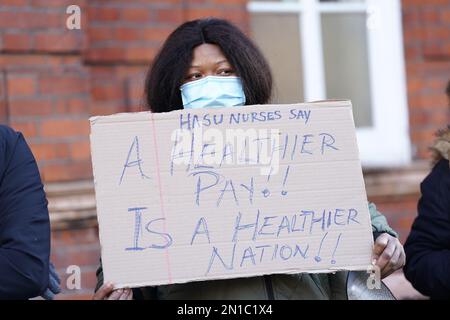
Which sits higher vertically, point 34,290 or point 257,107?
point 257,107

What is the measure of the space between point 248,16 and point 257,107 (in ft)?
9.16

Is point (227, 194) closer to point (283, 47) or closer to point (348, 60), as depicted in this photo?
point (283, 47)

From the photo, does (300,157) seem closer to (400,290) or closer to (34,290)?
(34,290)

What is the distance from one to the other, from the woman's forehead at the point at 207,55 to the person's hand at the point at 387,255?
0.73 m

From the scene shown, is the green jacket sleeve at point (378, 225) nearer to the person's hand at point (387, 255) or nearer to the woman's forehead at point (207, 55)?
the person's hand at point (387, 255)

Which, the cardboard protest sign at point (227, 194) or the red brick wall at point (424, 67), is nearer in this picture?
the cardboard protest sign at point (227, 194)

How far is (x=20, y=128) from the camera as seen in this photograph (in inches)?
198

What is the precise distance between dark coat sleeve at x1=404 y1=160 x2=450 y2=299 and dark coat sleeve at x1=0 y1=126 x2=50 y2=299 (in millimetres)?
1222

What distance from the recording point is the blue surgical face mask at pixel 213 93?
124 inches

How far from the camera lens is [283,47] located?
6086 mm

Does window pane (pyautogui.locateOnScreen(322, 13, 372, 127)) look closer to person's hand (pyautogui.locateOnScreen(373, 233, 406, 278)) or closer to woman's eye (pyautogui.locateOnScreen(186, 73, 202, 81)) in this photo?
woman's eye (pyautogui.locateOnScreen(186, 73, 202, 81))

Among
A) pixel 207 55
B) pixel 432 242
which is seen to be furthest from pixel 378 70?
pixel 207 55

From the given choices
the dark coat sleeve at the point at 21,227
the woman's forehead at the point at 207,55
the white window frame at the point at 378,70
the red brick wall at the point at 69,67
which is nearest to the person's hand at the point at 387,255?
the woman's forehead at the point at 207,55
